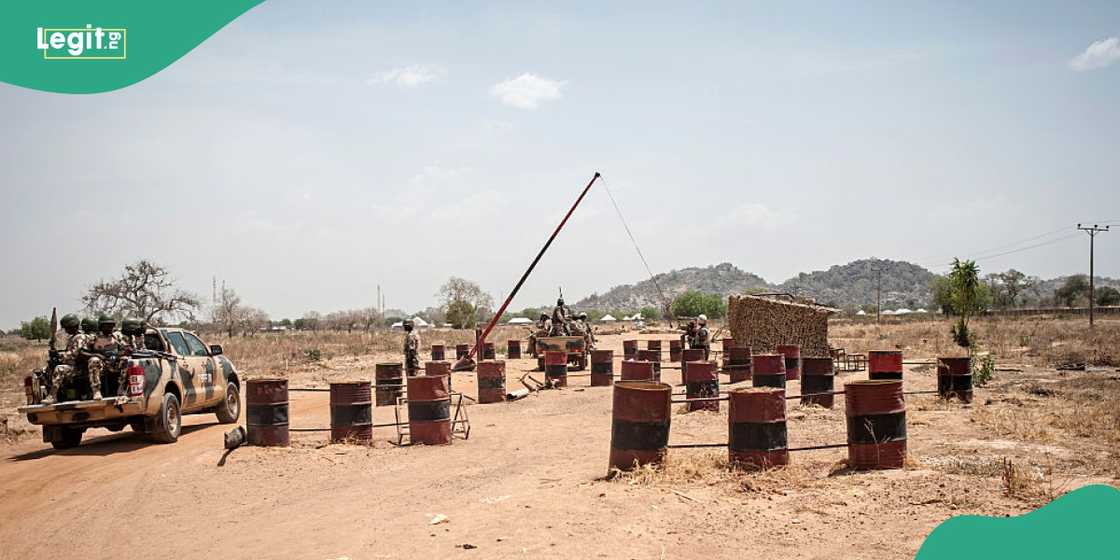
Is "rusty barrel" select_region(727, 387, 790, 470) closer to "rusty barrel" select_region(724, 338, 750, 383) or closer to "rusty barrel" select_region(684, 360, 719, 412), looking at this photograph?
"rusty barrel" select_region(684, 360, 719, 412)

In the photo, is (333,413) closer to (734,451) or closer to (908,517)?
(734,451)

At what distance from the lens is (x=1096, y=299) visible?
318 ft

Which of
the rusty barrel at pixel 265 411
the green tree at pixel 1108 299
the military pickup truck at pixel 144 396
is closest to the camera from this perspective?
the rusty barrel at pixel 265 411

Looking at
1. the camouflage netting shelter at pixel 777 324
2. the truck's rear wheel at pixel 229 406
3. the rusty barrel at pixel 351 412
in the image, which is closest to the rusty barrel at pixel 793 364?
the camouflage netting shelter at pixel 777 324

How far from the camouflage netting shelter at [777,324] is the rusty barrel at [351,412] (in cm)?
1599

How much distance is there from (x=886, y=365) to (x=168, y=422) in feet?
39.2

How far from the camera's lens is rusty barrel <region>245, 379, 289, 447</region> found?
39.9 ft

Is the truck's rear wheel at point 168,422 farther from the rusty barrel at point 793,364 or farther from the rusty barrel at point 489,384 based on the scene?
the rusty barrel at point 793,364

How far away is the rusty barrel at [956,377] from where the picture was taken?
15.3 meters

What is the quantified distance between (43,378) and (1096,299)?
107733 mm

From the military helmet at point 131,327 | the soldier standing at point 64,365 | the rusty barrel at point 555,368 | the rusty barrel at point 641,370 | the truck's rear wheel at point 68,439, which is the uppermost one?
the military helmet at point 131,327

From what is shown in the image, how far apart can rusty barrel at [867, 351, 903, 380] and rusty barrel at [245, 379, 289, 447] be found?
9.92 m

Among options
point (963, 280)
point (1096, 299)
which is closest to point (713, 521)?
point (963, 280)

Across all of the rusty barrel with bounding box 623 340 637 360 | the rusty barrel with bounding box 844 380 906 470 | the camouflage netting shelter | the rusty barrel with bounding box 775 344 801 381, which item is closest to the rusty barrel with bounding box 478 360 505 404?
the rusty barrel with bounding box 775 344 801 381
